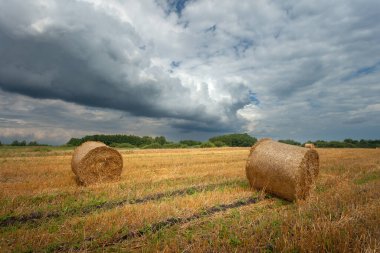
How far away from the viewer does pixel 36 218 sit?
20.5 ft

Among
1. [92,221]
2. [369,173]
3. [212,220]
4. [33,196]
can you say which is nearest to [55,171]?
[33,196]

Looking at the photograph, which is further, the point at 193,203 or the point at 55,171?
A: the point at 55,171

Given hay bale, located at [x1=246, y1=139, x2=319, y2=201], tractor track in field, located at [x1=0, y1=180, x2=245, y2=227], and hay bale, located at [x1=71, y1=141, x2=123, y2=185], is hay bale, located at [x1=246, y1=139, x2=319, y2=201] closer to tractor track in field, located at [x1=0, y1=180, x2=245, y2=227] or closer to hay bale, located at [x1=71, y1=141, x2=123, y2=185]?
tractor track in field, located at [x1=0, y1=180, x2=245, y2=227]

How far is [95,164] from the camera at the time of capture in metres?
11.7

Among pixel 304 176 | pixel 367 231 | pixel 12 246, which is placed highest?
pixel 304 176

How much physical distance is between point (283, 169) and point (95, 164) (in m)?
7.26

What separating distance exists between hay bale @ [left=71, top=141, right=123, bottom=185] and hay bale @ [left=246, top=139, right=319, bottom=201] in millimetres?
5634

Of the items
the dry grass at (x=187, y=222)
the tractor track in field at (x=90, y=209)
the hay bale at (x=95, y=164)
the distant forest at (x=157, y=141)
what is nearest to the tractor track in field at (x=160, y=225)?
the dry grass at (x=187, y=222)

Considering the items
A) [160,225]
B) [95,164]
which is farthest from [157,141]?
[160,225]

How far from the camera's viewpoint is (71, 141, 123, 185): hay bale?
11.2 metres

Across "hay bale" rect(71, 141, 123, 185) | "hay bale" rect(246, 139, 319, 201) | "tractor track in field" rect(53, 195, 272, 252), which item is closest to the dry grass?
"tractor track in field" rect(53, 195, 272, 252)

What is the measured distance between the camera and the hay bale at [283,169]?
824cm

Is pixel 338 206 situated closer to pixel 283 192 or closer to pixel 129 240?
pixel 283 192

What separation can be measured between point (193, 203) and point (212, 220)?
1.21 metres
